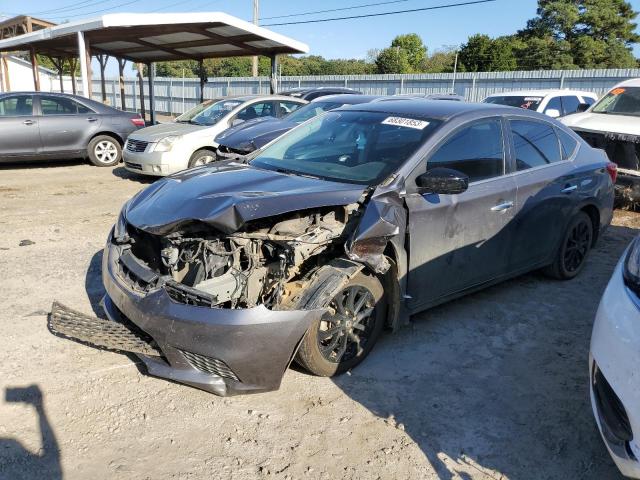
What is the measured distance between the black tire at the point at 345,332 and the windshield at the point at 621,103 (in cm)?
703

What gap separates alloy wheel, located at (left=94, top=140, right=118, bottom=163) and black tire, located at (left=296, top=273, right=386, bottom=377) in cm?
913

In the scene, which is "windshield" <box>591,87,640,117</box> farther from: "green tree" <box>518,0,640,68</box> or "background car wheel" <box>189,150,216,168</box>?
"green tree" <box>518,0,640,68</box>

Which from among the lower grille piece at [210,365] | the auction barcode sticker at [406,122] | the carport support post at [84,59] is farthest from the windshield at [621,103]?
the carport support post at [84,59]

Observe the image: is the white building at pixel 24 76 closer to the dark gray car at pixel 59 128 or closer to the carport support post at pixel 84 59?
the carport support post at pixel 84 59

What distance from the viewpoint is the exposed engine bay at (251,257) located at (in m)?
3.07

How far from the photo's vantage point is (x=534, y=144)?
185 inches

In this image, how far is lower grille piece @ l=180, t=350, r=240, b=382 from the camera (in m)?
2.95

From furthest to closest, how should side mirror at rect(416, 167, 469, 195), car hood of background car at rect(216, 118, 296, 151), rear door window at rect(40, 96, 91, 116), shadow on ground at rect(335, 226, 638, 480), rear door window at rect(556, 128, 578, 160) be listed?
1. rear door window at rect(40, 96, 91, 116)
2. car hood of background car at rect(216, 118, 296, 151)
3. rear door window at rect(556, 128, 578, 160)
4. side mirror at rect(416, 167, 469, 195)
5. shadow on ground at rect(335, 226, 638, 480)

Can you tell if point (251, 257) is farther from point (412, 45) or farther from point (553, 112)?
point (412, 45)

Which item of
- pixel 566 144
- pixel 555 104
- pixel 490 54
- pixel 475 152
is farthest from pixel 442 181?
pixel 490 54

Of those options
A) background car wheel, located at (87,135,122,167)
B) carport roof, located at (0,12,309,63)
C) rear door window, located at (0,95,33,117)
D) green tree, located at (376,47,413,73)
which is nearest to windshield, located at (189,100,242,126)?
background car wheel, located at (87,135,122,167)

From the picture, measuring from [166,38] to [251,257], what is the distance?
47.9 feet

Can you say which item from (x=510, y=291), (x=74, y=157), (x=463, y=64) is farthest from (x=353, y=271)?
(x=463, y=64)

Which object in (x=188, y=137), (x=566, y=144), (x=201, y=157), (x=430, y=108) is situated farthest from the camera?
(x=201, y=157)
